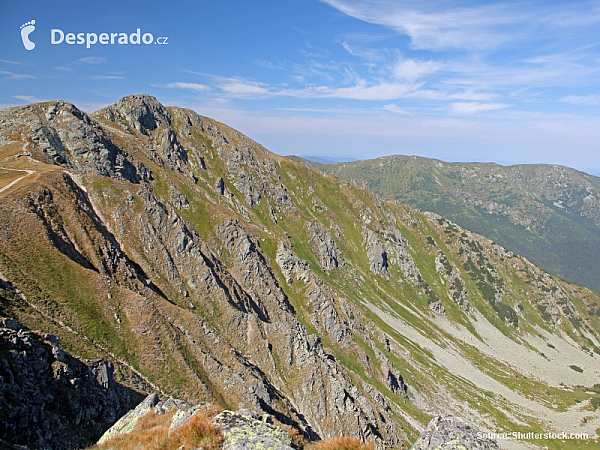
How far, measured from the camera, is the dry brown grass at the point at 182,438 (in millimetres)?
14023

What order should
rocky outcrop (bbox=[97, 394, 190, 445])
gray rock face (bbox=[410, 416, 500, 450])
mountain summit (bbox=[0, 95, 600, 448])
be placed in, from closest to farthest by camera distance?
gray rock face (bbox=[410, 416, 500, 450]) < rocky outcrop (bbox=[97, 394, 190, 445]) < mountain summit (bbox=[0, 95, 600, 448])

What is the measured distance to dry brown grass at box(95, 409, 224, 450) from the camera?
14023mm

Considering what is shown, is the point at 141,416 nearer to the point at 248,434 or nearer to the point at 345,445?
the point at 248,434

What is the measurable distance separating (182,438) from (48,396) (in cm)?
1811

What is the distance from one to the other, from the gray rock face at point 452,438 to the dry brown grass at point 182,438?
10.2m

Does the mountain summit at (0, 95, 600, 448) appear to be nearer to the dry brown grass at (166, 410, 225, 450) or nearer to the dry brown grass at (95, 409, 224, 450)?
the dry brown grass at (95, 409, 224, 450)

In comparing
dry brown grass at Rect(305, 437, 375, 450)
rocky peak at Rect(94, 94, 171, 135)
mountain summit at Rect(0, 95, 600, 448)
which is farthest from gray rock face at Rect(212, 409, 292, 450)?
rocky peak at Rect(94, 94, 171, 135)

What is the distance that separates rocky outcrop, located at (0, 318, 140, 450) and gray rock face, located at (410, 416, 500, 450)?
22487mm

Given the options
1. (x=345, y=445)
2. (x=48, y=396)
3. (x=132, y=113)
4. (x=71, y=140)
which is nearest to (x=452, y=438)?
(x=345, y=445)

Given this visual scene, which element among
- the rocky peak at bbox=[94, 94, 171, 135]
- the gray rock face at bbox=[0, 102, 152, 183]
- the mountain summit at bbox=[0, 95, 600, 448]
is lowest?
the mountain summit at bbox=[0, 95, 600, 448]

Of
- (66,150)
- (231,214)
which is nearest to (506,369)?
(231,214)

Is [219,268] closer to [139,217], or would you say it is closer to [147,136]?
[139,217]

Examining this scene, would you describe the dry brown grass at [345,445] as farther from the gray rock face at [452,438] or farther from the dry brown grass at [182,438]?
the dry brown grass at [182,438]

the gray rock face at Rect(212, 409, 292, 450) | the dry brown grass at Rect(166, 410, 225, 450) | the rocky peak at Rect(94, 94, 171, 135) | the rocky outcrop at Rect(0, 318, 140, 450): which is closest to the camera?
the dry brown grass at Rect(166, 410, 225, 450)
